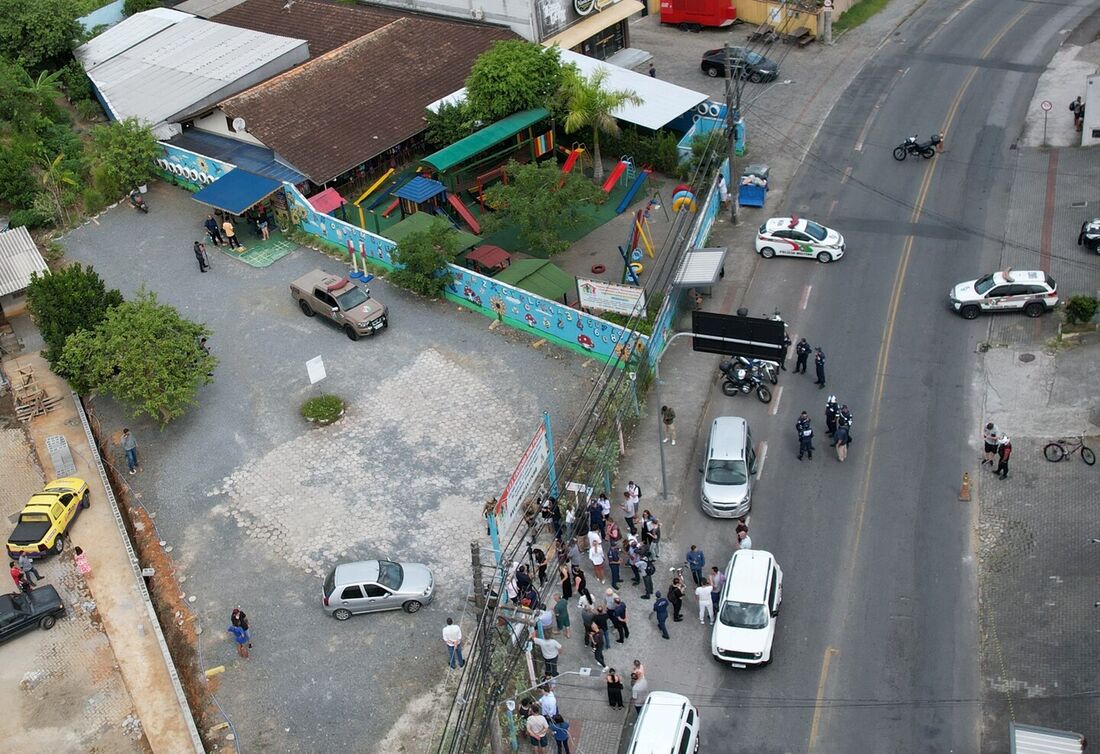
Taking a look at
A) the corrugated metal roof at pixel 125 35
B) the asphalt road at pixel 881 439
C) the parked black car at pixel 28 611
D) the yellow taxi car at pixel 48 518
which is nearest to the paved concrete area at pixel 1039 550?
the asphalt road at pixel 881 439

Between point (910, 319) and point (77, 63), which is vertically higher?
point (77, 63)

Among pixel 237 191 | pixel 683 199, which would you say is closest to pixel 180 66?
pixel 237 191

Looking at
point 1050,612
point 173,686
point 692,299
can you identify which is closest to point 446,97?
point 692,299

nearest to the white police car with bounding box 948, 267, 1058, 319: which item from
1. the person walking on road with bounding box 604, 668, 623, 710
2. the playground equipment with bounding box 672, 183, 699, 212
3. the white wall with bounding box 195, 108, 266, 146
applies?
the playground equipment with bounding box 672, 183, 699, 212

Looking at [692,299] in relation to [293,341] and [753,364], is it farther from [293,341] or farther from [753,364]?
[293,341]

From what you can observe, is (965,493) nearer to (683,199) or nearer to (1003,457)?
(1003,457)

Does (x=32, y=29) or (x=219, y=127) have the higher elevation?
(x=32, y=29)

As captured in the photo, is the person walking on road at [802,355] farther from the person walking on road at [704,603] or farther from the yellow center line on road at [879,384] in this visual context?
the person walking on road at [704,603]

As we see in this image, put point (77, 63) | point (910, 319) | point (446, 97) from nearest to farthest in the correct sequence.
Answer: point (910, 319) → point (446, 97) → point (77, 63)
